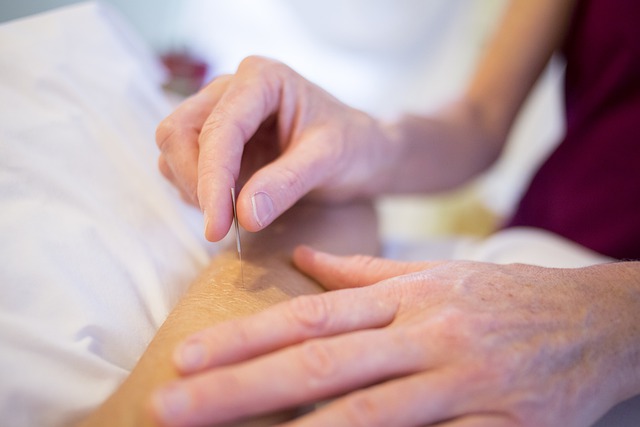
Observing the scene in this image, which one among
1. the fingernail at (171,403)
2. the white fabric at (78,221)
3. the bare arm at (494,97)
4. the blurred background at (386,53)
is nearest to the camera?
the fingernail at (171,403)

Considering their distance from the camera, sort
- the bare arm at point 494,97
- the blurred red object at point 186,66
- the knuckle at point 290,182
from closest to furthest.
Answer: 1. the knuckle at point 290,182
2. the bare arm at point 494,97
3. the blurred red object at point 186,66

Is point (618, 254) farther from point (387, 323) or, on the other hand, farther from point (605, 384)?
point (387, 323)

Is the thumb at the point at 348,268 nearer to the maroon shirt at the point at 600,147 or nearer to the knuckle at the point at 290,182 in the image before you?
the knuckle at the point at 290,182

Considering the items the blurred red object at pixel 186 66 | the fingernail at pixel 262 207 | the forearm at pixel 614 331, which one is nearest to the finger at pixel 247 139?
the fingernail at pixel 262 207

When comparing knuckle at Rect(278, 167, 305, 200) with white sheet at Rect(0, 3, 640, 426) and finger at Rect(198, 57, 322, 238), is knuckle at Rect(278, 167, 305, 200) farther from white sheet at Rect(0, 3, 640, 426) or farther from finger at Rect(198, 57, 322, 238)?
white sheet at Rect(0, 3, 640, 426)

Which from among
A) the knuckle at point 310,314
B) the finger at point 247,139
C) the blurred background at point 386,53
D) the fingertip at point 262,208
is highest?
the finger at point 247,139

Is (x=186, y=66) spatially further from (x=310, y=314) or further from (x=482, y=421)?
(x=482, y=421)

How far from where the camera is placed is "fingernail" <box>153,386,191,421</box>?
41cm

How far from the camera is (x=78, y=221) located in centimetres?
68

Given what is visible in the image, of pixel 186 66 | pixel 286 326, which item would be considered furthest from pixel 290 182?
pixel 186 66

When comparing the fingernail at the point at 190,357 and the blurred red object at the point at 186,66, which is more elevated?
the fingernail at the point at 190,357

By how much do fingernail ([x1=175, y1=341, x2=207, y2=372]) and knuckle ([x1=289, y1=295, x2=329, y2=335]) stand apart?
3.6 inches

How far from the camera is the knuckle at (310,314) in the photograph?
50cm

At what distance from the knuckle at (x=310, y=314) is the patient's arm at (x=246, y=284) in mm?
111
